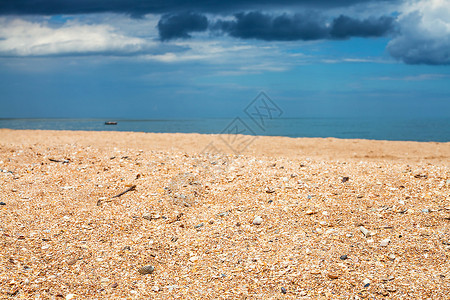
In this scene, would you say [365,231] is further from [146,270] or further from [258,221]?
[146,270]

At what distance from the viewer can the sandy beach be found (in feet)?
12.8

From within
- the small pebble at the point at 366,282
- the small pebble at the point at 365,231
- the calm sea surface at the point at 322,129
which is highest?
the small pebble at the point at 365,231

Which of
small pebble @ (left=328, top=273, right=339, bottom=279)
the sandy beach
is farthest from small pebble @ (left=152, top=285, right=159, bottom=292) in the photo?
small pebble @ (left=328, top=273, right=339, bottom=279)

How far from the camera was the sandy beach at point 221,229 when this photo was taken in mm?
3916

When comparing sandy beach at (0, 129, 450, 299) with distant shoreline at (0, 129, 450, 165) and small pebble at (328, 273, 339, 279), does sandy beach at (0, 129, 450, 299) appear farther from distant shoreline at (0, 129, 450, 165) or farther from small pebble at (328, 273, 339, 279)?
distant shoreline at (0, 129, 450, 165)

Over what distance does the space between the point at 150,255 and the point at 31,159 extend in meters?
5.02

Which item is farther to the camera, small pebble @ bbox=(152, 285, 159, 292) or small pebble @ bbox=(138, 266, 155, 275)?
small pebble @ bbox=(138, 266, 155, 275)

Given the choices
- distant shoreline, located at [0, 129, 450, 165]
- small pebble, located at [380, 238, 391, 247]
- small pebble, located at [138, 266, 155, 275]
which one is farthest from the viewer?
distant shoreline, located at [0, 129, 450, 165]

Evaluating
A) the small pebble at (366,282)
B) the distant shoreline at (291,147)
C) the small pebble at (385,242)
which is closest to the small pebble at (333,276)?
the small pebble at (366,282)

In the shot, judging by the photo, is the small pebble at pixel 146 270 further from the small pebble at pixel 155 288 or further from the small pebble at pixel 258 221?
the small pebble at pixel 258 221

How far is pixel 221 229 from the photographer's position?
5066 mm

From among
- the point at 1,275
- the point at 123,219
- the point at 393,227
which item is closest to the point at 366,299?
the point at 393,227

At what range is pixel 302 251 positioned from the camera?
4.42 meters

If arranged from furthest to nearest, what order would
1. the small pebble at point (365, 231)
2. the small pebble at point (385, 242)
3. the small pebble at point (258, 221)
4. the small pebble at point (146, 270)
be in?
the small pebble at point (258, 221)
the small pebble at point (365, 231)
the small pebble at point (385, 242)
the small pebble at point (146, 270)
